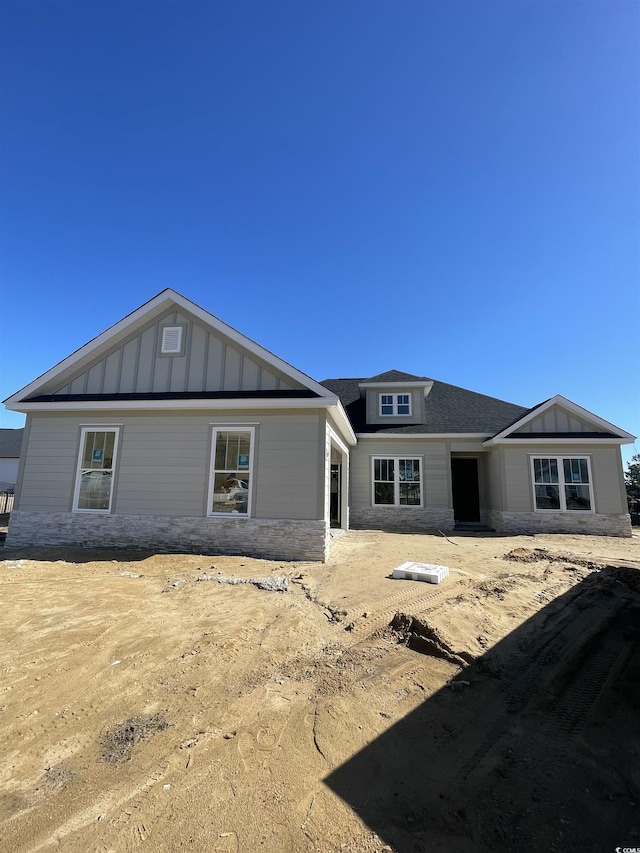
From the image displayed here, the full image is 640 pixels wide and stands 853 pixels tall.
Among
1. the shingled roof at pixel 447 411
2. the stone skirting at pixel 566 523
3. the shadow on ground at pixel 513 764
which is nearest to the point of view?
the shadow on ground at pixel 513 764

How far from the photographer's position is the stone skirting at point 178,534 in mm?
9289

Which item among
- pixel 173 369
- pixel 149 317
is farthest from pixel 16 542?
pixel 149 317

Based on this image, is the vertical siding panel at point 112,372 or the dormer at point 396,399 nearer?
the vertical siding panel at point 112,372

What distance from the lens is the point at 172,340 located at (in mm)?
11016

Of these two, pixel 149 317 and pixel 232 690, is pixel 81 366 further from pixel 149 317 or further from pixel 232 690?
pixel 232 690

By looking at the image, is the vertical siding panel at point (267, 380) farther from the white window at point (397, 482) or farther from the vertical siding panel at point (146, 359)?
the white window at point (397, 482)

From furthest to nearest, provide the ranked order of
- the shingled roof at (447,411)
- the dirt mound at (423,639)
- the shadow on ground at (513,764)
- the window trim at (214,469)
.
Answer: the shingled roof at (447,411) → the window trim at (214,469) → the dirt mound at (423,639) → the shadow on ground at (513,764)

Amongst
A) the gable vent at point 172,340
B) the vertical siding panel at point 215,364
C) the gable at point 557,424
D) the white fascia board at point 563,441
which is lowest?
the white fascia board at point 563,441

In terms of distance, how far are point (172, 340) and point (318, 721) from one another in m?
10.1

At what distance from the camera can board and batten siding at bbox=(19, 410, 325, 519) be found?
9.54 m

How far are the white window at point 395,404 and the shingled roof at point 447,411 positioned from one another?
727mm

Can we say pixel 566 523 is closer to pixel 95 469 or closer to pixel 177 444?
pixel 177 444

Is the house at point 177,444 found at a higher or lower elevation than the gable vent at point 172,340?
lower

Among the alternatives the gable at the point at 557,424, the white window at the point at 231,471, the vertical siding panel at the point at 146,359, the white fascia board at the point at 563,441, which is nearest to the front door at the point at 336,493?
the white window at the point at 231,471
